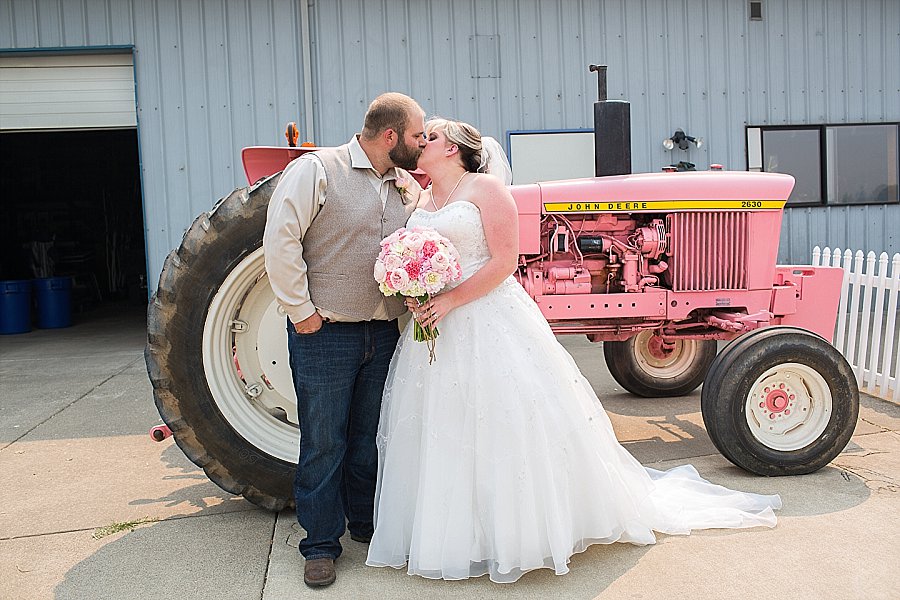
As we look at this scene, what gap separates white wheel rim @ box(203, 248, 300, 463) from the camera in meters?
3.66

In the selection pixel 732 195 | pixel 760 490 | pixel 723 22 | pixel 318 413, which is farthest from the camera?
pixel 723 22

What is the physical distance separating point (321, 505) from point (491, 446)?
720 millimetres

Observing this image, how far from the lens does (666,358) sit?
5.79 meters

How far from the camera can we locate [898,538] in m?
3.24

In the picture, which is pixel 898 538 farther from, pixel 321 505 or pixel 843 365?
pixel 321 505

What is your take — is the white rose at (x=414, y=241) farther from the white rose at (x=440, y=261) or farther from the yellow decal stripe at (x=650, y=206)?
the yellow decal stripe at (x=650, y=206)

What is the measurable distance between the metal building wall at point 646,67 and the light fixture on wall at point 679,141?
101mm

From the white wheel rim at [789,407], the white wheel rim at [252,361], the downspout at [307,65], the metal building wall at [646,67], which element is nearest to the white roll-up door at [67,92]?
the downspout at [307,65]

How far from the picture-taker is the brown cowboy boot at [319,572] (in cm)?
303

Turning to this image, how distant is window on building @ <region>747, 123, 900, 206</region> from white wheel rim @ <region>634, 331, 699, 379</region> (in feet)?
13.5

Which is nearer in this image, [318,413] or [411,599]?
[411,599]

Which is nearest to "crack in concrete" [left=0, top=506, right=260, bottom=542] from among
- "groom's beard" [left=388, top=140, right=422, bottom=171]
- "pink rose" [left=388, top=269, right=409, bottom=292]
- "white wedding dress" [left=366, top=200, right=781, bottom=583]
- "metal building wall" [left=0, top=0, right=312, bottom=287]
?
"white wedding dress" [left=366, top=200, right=781, bottom=583]

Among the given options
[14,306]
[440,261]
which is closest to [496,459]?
[440,261]

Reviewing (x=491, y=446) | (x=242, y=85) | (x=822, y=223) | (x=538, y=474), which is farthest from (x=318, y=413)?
(x=822, y=223)
